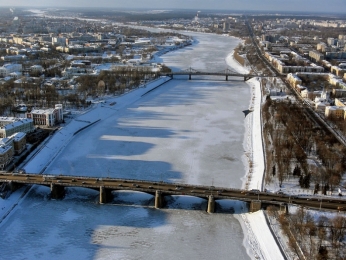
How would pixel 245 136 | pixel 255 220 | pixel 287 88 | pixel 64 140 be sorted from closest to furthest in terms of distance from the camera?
pixel 255 220 → pixel 64 140 → pixel 245 136 → pixel 287 88

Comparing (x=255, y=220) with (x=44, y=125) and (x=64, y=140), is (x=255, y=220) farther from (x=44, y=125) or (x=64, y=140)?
(x=44, y=125)

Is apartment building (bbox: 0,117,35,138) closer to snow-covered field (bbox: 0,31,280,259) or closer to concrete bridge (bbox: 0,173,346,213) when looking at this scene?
snow-covered field (bbox: 0,31,280,259)

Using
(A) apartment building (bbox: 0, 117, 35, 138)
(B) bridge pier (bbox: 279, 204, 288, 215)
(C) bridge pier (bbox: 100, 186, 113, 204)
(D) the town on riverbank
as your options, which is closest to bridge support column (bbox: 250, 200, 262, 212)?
(D) the town on riverbank

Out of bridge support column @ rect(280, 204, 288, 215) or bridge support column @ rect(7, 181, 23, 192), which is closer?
bridge support column @ rect(280, 204, 288, 215)

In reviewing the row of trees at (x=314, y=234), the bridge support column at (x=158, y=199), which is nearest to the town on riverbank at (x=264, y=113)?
the row of trees at (x=314, y=234)

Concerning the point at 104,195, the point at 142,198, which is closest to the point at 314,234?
the point at 142,198

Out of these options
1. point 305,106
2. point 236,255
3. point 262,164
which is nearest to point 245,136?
point 262,164

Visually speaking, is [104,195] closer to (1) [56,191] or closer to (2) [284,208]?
(1) [56,191]

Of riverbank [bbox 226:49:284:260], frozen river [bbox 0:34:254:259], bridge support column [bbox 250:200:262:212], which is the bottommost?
frozen river [bbox 0:34:254:259]
